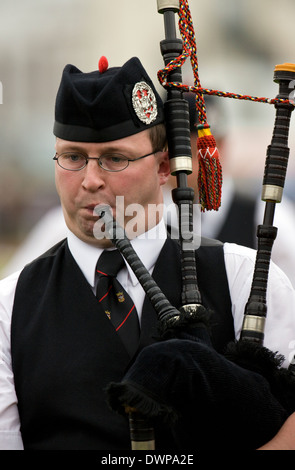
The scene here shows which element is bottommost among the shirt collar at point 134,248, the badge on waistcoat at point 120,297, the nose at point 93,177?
the badge on waistcoat at point 120,297

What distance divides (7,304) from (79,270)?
213 mm

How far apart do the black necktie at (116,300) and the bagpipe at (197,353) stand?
6.7 inches

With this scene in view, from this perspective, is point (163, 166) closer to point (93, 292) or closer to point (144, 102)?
point (144, 102)

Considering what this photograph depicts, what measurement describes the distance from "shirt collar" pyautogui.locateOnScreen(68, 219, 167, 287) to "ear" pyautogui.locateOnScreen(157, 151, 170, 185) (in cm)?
13

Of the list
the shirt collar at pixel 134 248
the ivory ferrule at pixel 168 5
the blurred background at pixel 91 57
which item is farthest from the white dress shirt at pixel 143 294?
the blurred background at pixel 91 57

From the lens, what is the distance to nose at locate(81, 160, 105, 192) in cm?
198

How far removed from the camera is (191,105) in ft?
11.5

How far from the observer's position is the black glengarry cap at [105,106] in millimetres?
1993

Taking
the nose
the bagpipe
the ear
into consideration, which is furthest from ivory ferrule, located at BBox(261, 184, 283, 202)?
the nose

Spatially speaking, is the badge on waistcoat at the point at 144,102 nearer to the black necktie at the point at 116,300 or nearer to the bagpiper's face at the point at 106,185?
the bagpiper's face at the point at 106,185

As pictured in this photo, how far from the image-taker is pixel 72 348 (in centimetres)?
201

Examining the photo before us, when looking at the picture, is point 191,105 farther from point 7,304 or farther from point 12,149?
point 7,304

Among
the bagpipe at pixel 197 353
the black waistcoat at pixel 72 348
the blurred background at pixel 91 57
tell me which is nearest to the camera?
the bagpipe at pixel 197 353
